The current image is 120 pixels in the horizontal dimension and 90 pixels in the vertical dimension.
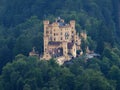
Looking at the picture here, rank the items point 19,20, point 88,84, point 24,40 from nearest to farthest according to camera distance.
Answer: point 88,84 → point 24,40 → point 19,20

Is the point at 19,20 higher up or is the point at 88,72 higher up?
the point at 19,20

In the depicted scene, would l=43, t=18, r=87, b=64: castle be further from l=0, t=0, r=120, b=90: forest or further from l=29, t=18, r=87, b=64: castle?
l=0, t=0, r=120, b=90: forest

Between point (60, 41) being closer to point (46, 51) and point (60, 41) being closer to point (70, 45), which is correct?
point (70, 45)

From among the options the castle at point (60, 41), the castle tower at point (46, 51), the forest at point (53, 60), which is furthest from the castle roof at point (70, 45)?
the castle tower at point (46, 51)

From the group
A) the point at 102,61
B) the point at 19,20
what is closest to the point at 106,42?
the point at 102,61

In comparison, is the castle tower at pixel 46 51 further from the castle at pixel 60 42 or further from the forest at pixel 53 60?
the forest at pixel 53 60

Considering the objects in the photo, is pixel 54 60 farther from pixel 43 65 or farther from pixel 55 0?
pixel 55 0

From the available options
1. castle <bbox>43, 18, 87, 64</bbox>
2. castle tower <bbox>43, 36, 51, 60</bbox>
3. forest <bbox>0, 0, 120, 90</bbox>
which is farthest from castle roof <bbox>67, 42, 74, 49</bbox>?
castle tower <bbox>43, 36, 51, 60</bbox>
